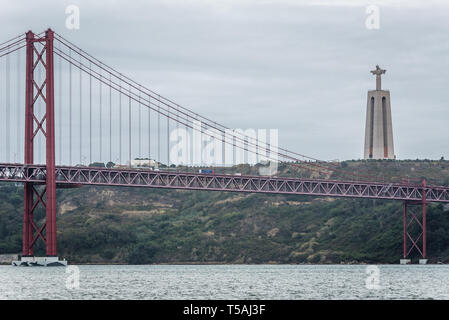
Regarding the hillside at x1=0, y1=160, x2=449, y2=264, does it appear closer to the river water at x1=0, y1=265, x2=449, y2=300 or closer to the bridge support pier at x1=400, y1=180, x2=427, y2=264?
the bridge support pier at x1=400, y1=180, x2=427, y2=264

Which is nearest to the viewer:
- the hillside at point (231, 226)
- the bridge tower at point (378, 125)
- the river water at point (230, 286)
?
the river water at point (230, 286)

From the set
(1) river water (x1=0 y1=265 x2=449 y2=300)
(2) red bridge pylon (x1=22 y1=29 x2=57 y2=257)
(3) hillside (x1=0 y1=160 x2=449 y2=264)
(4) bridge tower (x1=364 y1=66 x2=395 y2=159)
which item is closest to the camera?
(1) river water (x1=0 y1=265 x2=449 y2=300)

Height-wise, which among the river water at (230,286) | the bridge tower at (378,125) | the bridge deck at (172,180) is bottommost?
the river water at (230,286)

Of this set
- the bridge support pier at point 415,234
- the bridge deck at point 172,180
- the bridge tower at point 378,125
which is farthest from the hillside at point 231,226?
the bridge deck at point 172,180

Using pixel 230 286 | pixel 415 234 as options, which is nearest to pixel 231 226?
pixel 415 234

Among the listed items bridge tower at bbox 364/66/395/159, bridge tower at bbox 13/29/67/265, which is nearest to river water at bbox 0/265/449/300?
bridge tower at bbox 13/29/67/265

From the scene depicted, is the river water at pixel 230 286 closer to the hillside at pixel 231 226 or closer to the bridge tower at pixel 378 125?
the hillside at pixel 231 226
